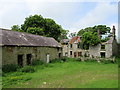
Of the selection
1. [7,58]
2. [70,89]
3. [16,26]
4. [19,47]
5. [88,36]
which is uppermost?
[16,26]

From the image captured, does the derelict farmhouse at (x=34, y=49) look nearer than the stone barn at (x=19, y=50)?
No

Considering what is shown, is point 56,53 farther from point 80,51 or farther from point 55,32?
point 55,32

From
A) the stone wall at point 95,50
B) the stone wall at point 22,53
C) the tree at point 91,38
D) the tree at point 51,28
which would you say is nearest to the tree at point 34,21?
the tree at point 51,28

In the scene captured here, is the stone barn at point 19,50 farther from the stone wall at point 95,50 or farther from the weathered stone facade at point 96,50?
the weathered stone facade at point 96,50

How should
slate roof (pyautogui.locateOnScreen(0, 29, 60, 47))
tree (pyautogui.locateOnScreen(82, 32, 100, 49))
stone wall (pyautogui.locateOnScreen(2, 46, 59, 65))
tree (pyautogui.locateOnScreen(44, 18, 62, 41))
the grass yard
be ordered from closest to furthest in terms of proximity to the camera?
the grass yard
stone wall (pyautogui.locateOnScreen(2, 46, 59, 65))
slate roof (pyautogui.locateOnScreen(0, 29, 60, 47))
tree (pyautogui.locateOnScreen(82, 32, 100, 49))
tree (pyautogui.locateOnScreen(44, 18, 62, 41))

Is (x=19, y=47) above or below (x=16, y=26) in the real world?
below

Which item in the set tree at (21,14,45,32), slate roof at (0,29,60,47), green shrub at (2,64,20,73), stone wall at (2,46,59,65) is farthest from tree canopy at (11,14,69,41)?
green shrub at (2,64,20,73)

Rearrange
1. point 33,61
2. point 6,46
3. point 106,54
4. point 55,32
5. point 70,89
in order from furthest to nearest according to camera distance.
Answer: point 55,32 < point 106,54 < point 33,61 < point 6,46 < point 70,89

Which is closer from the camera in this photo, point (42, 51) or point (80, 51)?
point (42, 51)

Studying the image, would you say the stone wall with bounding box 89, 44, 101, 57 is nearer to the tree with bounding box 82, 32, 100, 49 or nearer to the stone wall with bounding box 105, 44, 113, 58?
the tree with bounding box 82, 32, 100, 49

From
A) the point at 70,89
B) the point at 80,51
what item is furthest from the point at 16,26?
the point at 70,89

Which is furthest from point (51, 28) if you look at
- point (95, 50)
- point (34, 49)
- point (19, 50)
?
point (19, 50)

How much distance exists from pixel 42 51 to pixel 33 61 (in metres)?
2.99

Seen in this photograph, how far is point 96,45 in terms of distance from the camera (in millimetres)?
31000
